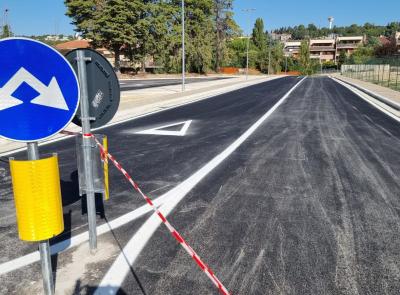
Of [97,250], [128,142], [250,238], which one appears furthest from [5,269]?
[128,142]

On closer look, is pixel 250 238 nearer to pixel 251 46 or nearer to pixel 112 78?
pixel 112 78

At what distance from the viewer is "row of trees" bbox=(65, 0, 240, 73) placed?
51.8 m

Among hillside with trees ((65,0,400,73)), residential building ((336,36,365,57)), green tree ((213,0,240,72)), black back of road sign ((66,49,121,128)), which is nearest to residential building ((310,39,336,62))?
residential building ((336,36,365,57))

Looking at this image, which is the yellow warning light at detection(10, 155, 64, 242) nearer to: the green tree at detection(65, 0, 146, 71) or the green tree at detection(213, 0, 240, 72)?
the green tree at detection(65, 0, 146, 71)

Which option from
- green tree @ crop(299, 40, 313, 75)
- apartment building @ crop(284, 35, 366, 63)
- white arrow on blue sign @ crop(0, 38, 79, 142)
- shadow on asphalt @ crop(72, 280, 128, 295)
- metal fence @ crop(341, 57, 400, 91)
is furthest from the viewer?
apartment building @ crop(284, 35, 366, 63)

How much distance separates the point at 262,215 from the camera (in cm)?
480

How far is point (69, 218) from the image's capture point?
4.71m

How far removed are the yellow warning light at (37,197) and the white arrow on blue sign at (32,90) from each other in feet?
0.80

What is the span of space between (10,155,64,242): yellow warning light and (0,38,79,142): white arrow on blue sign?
9.5 inches

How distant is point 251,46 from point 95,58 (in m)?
114

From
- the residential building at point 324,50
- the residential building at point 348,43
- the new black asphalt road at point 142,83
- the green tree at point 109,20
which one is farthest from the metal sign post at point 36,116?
the residential building at point 324,50

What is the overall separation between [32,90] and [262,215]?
10.7 ft

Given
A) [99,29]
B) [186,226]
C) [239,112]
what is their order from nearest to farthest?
[186,226], [239,112], [99,29]

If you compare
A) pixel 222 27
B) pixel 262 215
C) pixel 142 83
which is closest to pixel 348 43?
pixel 222 27
